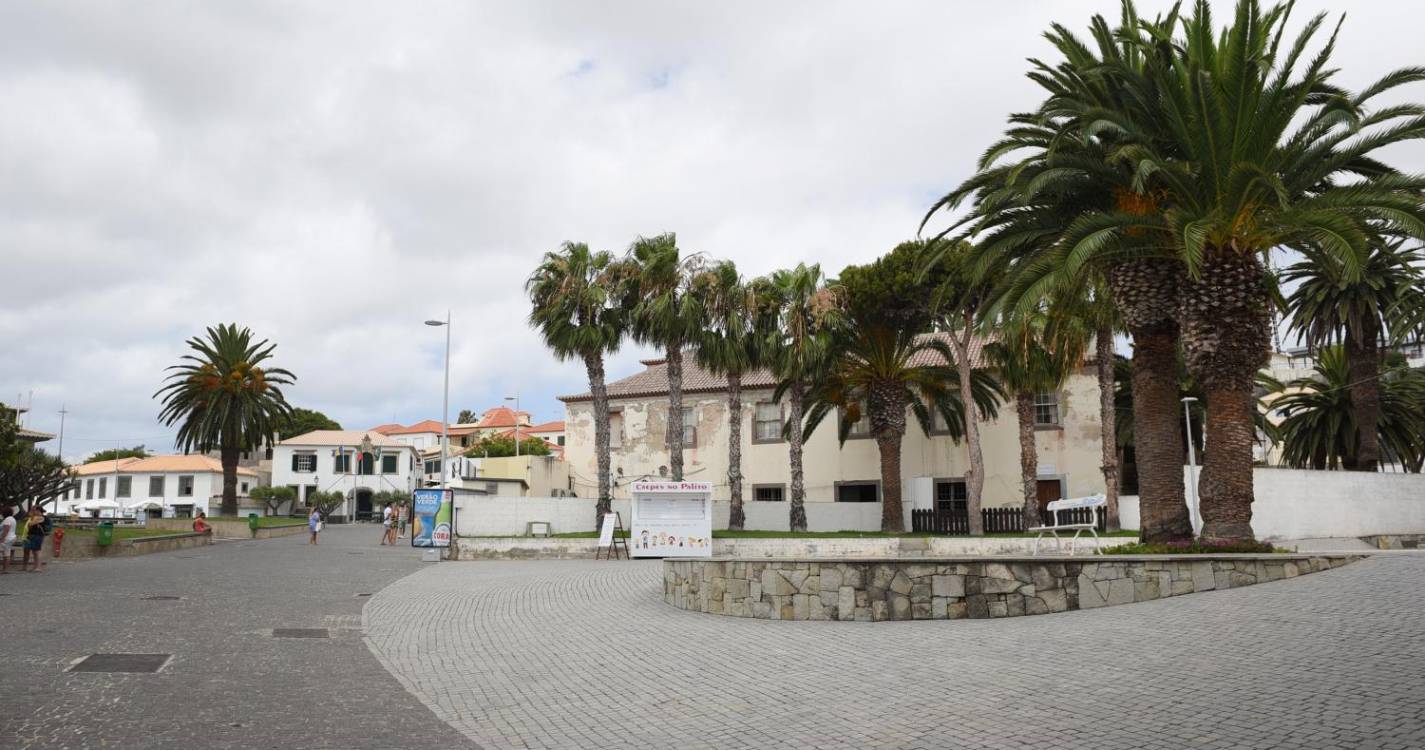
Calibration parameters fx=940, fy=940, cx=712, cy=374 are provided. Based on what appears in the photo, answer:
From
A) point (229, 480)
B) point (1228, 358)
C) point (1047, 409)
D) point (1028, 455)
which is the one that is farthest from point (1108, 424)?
point (229, 480)

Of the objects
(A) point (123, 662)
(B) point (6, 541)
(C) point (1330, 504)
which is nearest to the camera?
(A) point (123, 662)

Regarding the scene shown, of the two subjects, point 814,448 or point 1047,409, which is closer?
point 1047,409

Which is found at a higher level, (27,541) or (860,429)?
(860,429)

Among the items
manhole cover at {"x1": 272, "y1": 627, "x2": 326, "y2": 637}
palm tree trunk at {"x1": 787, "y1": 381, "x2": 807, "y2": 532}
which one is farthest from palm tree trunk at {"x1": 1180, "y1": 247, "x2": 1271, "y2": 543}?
palm tree trunk at {"x1": 787, "y1": 381, "x2": 807, "y2": 532}

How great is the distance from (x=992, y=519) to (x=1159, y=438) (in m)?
17.5

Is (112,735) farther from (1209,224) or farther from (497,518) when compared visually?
(497,518)

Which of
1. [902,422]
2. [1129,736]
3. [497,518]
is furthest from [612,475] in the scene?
[1129,736]

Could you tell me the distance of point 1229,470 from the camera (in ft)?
44.6

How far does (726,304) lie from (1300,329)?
69.4 ft

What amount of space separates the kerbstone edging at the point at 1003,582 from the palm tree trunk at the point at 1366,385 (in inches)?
960

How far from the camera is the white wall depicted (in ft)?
91.4

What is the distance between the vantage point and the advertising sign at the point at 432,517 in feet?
95.2

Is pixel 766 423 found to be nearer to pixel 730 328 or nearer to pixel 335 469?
pixel 730 328

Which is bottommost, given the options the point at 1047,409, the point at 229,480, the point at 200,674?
the point at 200,674
